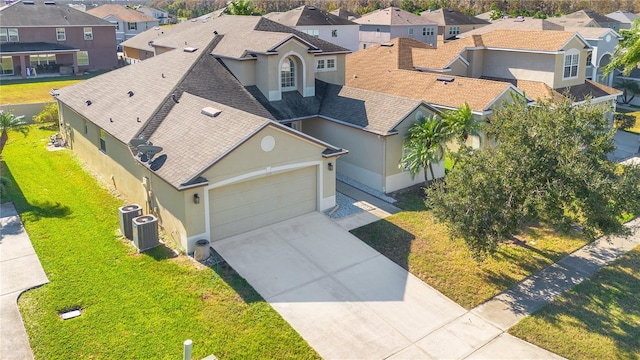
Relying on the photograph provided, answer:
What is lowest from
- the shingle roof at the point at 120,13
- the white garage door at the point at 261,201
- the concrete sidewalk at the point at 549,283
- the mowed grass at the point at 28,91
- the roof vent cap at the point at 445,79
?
the concrete sidewalk at the point at 549,283

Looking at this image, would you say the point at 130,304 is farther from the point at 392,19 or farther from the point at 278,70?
the point at 392,19

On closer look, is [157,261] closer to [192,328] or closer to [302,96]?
[192,328]

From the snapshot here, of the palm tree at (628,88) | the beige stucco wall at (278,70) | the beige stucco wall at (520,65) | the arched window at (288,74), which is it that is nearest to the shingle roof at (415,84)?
the beige stucco wall at (520,65)

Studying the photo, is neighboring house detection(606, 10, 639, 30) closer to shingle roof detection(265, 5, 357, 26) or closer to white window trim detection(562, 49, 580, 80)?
shingle roof detection(265, 5, 357, 26)

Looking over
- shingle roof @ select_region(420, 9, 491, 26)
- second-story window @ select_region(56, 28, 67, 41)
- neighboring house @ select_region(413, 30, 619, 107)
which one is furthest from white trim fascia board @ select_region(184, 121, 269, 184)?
shingle roof @ select_region(420, 9, 491, 26)

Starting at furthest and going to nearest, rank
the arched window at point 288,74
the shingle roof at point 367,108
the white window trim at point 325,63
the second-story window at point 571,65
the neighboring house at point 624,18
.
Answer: the neighboring house at point 624,18
the second-story window at point 571,65
the white window trim at point 325,63
the arched window at point 288,74
the shingle roof at point 367,108

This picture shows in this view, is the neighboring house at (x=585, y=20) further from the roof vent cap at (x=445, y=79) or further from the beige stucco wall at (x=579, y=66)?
the roof vent cap at (x=445, y=79)
